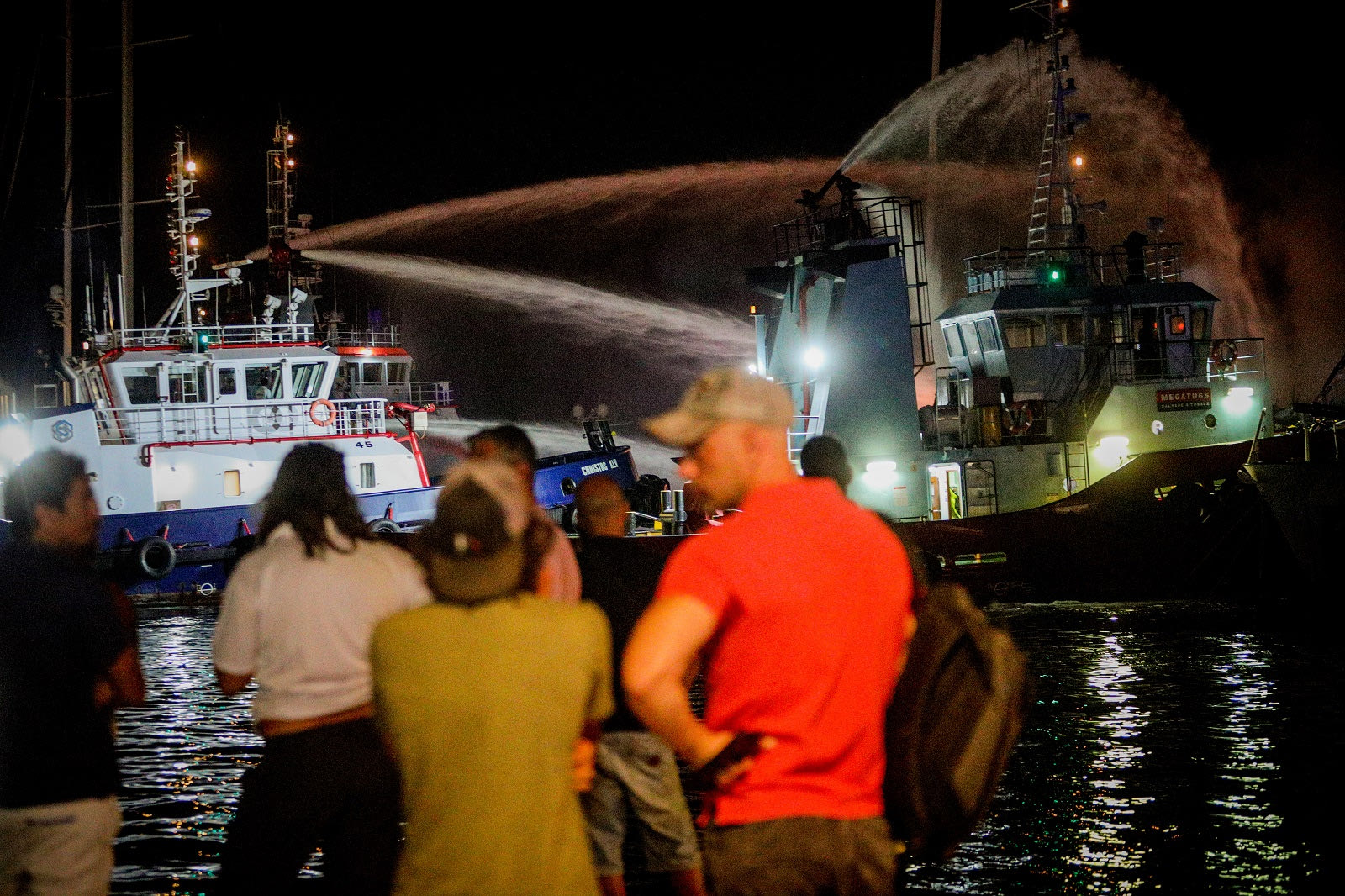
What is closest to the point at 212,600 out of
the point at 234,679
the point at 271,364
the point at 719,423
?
the point at 271,364

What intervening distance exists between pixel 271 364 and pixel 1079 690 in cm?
1896

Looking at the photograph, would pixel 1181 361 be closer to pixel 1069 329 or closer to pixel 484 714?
pixel 1069 329

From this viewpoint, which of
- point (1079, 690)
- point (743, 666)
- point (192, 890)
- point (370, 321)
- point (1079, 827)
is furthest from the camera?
point (370, 321)

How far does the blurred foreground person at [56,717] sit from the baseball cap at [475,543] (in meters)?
1.49

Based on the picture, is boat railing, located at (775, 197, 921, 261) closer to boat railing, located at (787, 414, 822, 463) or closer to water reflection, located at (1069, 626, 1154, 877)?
boat railing, located at (787, 414, 822, 463)

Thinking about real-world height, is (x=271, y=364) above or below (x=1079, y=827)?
above

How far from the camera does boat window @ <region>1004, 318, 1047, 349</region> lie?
930 inches

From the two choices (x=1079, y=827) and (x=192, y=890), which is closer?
(x=192, y=890)

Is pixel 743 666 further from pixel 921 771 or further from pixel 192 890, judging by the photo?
pixel 192 890

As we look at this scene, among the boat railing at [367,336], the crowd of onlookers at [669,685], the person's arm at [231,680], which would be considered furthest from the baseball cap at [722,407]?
the boat railing at [367,336]

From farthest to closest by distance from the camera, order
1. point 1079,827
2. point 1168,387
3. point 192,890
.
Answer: point 1168,387
point 1079,827
point 192,890

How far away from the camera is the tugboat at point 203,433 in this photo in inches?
951

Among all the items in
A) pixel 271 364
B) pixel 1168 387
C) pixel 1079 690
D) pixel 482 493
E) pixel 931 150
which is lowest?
pixel 1079 690

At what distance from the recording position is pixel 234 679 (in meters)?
4.05
